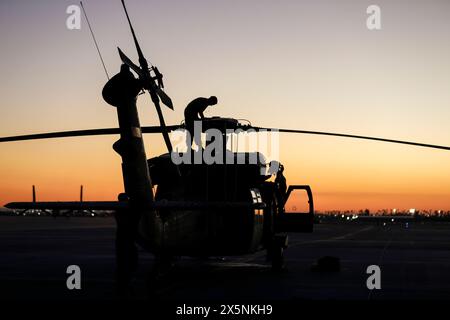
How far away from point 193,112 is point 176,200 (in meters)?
2.38

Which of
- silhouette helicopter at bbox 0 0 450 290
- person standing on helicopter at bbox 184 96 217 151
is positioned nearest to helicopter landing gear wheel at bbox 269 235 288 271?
silhouette helicopter at bbox 0 0 450 290

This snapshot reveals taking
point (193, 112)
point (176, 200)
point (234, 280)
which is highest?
point (193, 112)

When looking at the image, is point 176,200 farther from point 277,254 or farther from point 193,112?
point 277,254

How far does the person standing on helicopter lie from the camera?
17.0 metres

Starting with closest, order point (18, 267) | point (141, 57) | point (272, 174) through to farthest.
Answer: point (141, 57)
point (272, 174)
point (18, 267)

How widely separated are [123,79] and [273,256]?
985 centimetres

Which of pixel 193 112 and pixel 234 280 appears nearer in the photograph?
pixel 193 112

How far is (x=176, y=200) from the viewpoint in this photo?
16.0m

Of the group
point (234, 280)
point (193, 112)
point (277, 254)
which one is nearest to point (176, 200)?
point (193, 112)

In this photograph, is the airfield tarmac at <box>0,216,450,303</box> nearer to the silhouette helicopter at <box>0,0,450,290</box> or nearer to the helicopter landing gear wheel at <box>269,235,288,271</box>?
the helicopter landing gear wheel at <box>269,235,288,271</box>
